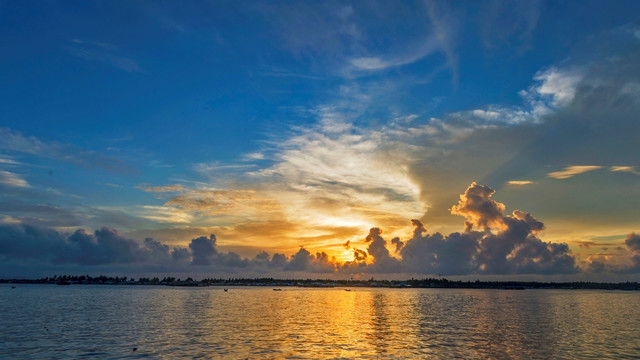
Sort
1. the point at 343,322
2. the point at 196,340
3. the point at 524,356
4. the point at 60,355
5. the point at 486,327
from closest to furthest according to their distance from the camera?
the point at 60,355 < the point at 524,356 < the point at 196,340 < the point at 486,327 < the point at 343,322

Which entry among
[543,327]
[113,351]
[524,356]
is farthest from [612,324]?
[113,351]

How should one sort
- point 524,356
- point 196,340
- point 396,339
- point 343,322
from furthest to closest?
point 343,322 < point 396,339 < point 196,340 < point 524,356

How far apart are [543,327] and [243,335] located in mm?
62845

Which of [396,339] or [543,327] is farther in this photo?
[543,327]

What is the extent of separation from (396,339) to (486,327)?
29.0 metres

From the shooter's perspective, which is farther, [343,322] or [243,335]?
[343,322]

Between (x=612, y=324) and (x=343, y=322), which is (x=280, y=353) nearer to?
(x=343, y=322)

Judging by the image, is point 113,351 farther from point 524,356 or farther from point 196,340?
point 524,356

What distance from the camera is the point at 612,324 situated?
93062 millimetres

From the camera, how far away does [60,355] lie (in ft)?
→ 161

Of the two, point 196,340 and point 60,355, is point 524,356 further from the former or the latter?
point 60,355

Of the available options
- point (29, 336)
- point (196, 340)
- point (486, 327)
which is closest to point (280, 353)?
point (196, 340)

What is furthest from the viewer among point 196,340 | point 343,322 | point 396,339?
point 343,322

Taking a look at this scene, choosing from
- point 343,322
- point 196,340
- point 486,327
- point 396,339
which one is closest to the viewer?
point 196,340
